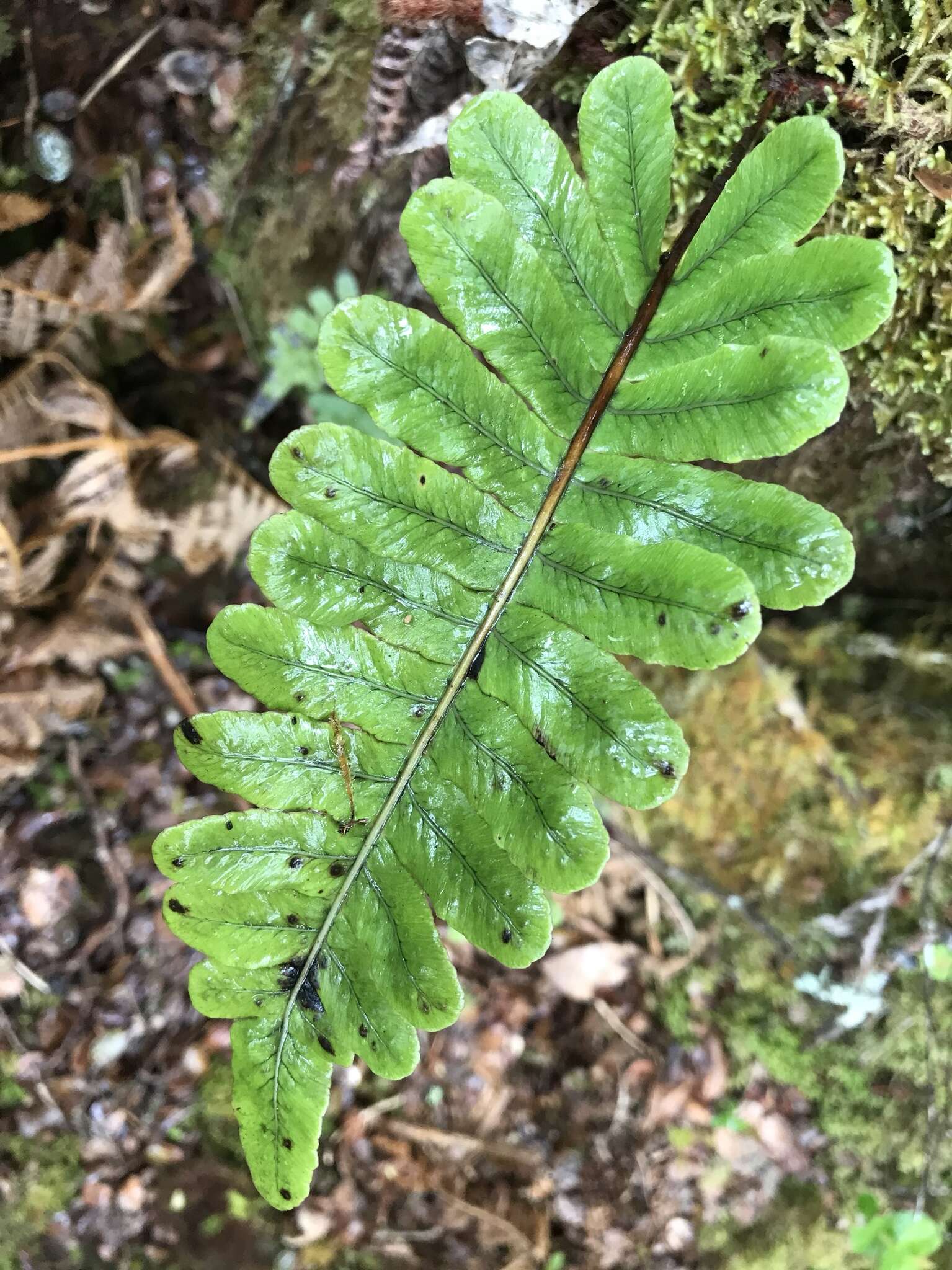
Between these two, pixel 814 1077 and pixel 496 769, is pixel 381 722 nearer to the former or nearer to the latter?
pixel 496 769

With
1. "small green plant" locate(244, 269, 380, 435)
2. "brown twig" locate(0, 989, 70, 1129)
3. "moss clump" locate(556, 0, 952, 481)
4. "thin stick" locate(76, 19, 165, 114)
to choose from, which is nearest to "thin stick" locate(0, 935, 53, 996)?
"brown twig" locate(0, 989, 70, 1129)

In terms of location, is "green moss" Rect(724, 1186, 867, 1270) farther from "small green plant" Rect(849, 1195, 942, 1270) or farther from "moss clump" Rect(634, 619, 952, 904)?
"moss clump" Rect(634, 619, 952, 904)

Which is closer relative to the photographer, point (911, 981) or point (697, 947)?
point (911, 981)

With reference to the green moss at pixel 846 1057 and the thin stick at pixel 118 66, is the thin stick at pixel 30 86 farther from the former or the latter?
the green moss at pixel 846 1057

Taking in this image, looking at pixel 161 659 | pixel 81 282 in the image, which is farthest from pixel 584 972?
pixel 81 282

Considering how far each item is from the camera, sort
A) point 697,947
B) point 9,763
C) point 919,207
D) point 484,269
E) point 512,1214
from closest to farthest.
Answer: point 484,269 → point 919,207 → point 9,763 → point 512,1214 → point 697,947

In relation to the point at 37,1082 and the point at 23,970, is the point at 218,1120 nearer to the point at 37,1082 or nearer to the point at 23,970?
the point at 37,1082

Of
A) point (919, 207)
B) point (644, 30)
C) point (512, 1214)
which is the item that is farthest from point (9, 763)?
point (919, 207)
